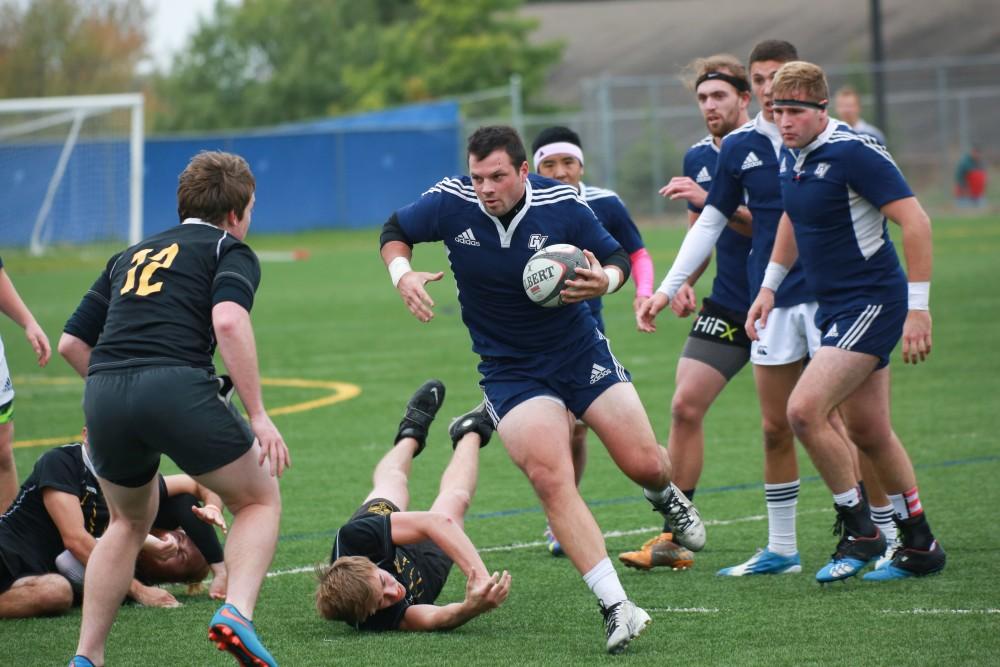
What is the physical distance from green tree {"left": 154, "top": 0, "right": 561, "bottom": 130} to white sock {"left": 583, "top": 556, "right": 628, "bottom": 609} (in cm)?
4496

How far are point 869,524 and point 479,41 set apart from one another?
44.1m

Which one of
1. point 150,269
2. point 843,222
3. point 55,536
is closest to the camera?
point 150,269

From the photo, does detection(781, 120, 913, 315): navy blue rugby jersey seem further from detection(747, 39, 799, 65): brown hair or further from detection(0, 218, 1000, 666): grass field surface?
detection(0, 218, 1000, 666): grass field surface

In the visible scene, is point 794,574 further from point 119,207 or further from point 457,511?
point 119,207

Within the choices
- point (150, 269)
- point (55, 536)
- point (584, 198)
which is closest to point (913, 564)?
point (584, 198)

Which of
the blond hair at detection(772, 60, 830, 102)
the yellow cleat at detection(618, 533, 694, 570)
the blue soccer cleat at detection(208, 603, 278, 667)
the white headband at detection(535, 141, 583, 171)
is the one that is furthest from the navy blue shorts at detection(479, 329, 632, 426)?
the white headband at detection(535, 141, 583, 171)

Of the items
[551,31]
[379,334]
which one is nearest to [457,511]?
[379,334]

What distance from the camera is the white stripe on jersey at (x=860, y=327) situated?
657 cm

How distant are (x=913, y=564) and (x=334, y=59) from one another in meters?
56.6

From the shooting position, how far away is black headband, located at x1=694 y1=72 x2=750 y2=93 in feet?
25.3

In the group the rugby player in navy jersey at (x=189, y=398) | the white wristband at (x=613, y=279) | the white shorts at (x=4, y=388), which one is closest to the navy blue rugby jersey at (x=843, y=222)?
the white wristband at (x=613, y=279)

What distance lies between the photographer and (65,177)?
102 ft

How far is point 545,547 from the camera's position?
7914 mm

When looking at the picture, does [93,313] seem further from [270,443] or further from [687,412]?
[687,412]
